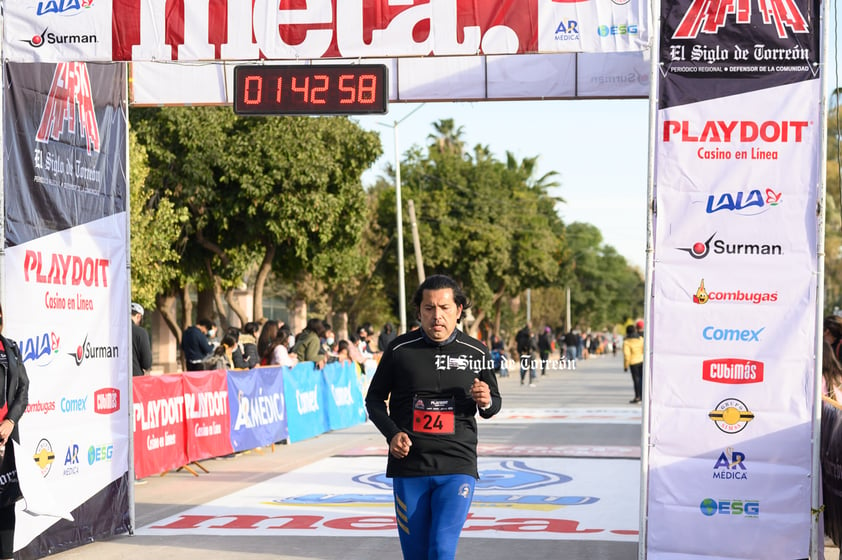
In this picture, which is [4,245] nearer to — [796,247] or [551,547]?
[551,547]

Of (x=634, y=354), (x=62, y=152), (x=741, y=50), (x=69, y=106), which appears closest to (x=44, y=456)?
(x=62, y=152)

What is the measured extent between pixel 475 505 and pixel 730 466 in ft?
12.6

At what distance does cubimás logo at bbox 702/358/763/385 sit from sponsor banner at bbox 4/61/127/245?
4894 millimetres

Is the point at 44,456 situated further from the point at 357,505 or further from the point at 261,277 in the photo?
the point at 261,277

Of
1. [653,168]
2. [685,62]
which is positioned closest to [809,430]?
[653,168]

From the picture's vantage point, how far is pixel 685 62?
8.20 metres

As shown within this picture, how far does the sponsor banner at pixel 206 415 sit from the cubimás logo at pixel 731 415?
7.85 meters

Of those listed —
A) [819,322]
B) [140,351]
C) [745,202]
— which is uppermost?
[745,202]

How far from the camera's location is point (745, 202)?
8078 millimetres

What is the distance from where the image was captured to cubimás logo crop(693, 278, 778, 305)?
8.02 meters

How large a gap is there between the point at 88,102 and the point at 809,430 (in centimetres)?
616

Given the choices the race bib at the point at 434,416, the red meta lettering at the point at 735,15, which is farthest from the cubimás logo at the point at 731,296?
the race bib at the point at 434,416

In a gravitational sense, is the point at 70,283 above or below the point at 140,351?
above

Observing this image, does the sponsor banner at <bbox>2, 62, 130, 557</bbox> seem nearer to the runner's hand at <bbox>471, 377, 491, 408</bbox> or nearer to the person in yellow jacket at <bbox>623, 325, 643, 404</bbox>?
the runner's hand at <bbox>471, 377, 491, 408</bbox>
